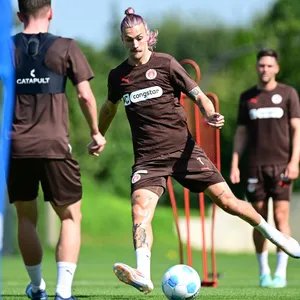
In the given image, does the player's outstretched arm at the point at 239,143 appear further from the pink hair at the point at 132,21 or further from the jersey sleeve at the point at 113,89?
the pink hair at the point at 132,21

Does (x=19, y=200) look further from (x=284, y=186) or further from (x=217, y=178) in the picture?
(x=284, y=186)

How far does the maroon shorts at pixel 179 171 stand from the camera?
7902mm

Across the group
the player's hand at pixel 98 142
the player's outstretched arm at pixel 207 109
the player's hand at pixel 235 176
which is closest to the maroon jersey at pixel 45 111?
the player's hand at pixel 98 142

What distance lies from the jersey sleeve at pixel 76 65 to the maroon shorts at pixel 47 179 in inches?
27.1

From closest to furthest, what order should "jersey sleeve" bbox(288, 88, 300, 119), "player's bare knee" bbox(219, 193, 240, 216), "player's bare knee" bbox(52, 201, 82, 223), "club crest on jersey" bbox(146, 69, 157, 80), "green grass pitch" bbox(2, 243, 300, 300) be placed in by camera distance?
"player's bare knee" bbox(52, 201, 82, 223) → "club crest on jersey" bbox(146, 69, 157, 80) → "player's bare knee" bbox(219, 193, 240, 216) → "green grass pitch" bbox(2, 243, 300, 300) → "jersey sleeve" bbox(288, 88, 300, 119)

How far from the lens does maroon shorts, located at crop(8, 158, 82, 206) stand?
7.51 m

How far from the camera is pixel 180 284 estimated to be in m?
7.47

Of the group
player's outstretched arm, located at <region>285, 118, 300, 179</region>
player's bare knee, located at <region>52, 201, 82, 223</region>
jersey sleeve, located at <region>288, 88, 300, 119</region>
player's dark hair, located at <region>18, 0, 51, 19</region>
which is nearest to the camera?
player's dark hair, located at <region>18, 0, 51, 19</region>

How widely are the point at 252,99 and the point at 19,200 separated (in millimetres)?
4392

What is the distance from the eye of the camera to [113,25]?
72000 millimetres

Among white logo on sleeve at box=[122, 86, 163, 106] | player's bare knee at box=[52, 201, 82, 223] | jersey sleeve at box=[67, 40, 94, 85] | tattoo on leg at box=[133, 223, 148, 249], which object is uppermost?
jersey sleeve at box=[67, 40, 94, 85]

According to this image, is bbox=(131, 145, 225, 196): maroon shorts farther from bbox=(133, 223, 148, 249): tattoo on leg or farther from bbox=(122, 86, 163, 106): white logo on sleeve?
bbox=(122, 86, 163, 106): white logo on sleeve

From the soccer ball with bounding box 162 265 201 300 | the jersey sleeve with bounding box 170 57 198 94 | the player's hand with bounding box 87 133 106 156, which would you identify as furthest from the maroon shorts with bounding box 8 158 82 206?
the jersey sleeve with bounding box 170 57 198 94

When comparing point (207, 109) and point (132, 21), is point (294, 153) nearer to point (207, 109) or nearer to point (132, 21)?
point (207, 109)
